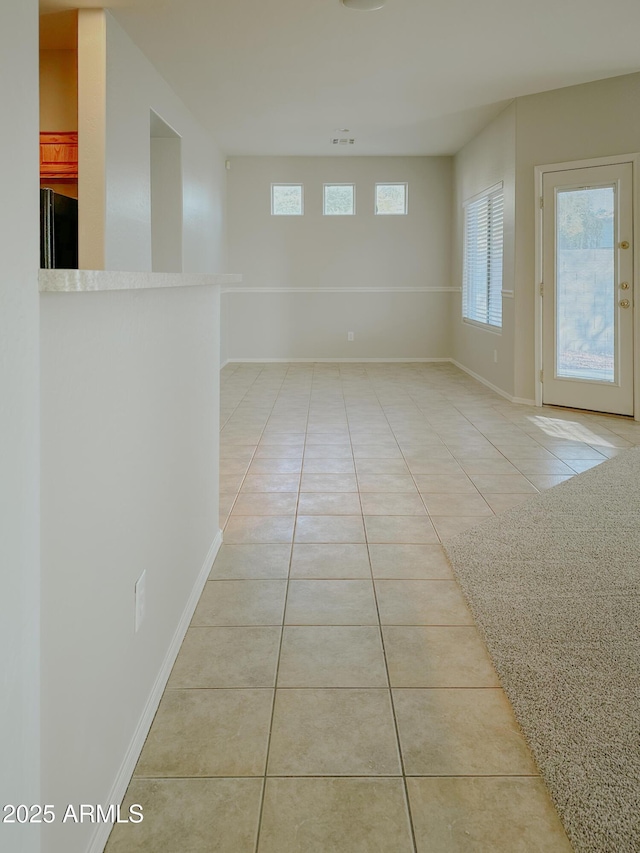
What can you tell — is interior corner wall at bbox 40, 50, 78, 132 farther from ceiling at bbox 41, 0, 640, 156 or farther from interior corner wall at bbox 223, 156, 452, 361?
interior corner wall at bbox 223, 156, 452, 361

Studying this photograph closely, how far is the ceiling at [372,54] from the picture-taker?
433 centimetres

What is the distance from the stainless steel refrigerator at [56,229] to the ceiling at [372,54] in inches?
97.5

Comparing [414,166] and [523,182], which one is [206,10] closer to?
[523,182]

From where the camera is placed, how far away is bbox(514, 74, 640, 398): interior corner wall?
564cm

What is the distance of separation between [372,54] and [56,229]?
3747 millimetres

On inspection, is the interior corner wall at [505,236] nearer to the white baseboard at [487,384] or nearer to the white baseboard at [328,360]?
the white baseboard at [487,384]

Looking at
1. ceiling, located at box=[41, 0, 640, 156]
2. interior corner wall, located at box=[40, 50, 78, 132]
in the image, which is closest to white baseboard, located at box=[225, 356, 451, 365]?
ceiling, located at box=[41, 0, 640, 156]

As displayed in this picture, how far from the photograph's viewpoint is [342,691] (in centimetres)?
193

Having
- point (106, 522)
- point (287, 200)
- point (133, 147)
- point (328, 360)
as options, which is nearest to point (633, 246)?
point (133, 147)

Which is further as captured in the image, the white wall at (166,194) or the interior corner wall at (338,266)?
the interior corner wall at (338,266)

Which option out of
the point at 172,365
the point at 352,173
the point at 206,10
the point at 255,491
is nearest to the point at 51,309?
the point at 172,365

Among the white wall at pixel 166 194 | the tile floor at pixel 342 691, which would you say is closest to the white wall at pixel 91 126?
the tile floor at pixel 342 691

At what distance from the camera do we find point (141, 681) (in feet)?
5.64

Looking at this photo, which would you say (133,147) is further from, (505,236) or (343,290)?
(343,290)
